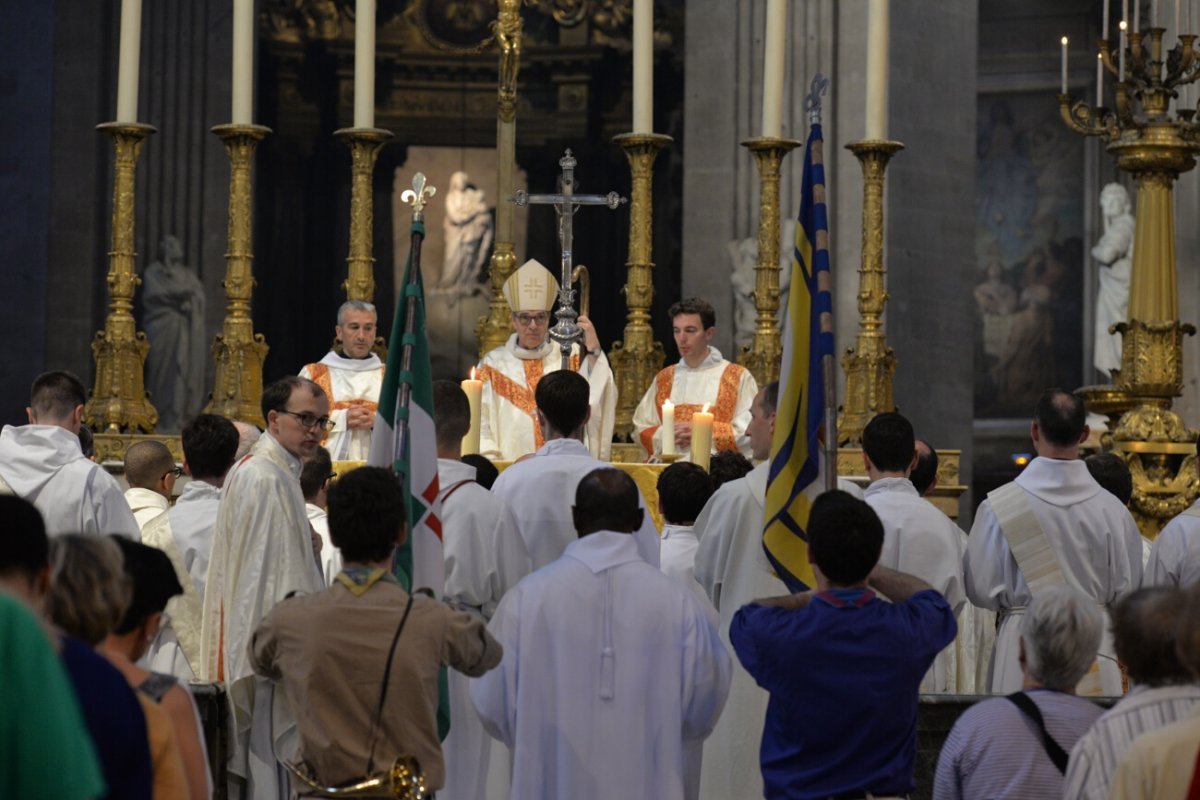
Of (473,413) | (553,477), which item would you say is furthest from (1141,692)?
(473,413)

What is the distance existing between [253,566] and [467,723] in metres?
0.82

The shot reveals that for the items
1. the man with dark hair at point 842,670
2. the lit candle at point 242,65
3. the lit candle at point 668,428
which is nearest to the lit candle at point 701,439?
the lit candle at point 668,428

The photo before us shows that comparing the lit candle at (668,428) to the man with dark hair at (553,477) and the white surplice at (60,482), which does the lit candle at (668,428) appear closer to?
the man with dark hair at (553,477)

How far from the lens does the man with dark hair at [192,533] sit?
664 cm

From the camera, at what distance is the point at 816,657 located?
4547mm

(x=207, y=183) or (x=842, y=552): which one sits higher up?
(x=207, y=183)

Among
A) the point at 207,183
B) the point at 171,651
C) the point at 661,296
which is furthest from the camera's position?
the point at 661,296

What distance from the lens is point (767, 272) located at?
32.1 ft

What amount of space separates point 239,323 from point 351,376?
66 centimetres

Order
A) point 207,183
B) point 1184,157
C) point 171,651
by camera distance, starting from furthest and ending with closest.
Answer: point 207,183 → point 1184,157 → point 171,651

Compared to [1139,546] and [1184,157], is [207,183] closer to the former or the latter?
[1184,157]

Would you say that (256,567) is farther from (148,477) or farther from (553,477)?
(148,477)

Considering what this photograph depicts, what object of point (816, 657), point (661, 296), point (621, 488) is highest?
point (661, 296)

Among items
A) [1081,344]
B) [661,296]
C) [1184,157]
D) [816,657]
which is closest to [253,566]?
[816,657]
